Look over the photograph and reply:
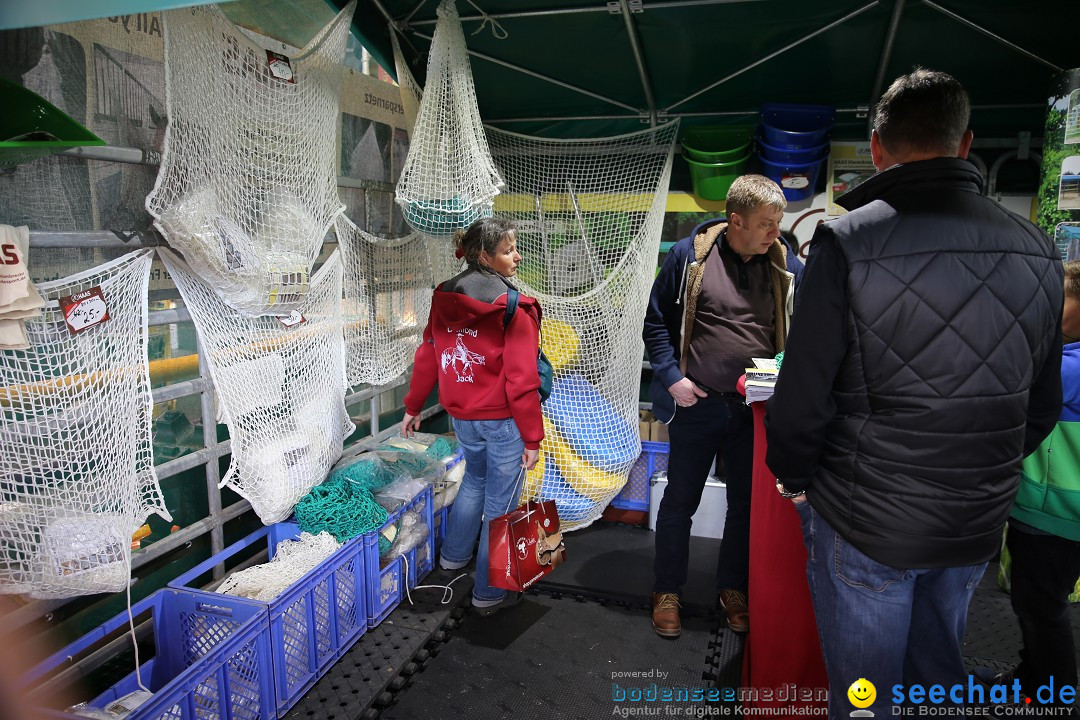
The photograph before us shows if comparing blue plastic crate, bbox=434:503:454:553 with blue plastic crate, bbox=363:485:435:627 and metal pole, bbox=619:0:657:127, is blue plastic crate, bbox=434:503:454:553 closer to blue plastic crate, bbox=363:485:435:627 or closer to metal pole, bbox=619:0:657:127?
blue plastic crate, bbox=363:485:435:627

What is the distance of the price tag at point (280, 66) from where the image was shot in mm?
2393

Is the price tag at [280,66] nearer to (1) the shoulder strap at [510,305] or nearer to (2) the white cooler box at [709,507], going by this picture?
(1) the shoulder strap at [510,305]

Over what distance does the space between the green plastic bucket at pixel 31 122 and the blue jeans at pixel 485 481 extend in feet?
5.29

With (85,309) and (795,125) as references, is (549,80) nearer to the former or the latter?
(795,125)

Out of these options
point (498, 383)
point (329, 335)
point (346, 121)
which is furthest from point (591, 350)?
point (346, 121)

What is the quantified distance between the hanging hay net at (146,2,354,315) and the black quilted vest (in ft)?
5.89

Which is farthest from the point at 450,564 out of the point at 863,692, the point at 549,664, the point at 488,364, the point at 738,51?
the point at 738,51

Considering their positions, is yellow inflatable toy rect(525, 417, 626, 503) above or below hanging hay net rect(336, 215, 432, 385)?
below

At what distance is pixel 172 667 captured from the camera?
2389 millimetres

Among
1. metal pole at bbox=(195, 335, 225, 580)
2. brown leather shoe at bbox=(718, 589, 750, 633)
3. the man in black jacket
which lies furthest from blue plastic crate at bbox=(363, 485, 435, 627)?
the man in black jacket

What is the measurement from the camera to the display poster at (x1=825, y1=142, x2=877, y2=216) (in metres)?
3.74

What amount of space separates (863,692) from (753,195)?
1.52 meters

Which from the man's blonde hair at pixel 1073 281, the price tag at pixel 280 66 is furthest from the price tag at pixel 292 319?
the man's blonde hair at pixel 1073 281

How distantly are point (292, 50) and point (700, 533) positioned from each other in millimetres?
2949
